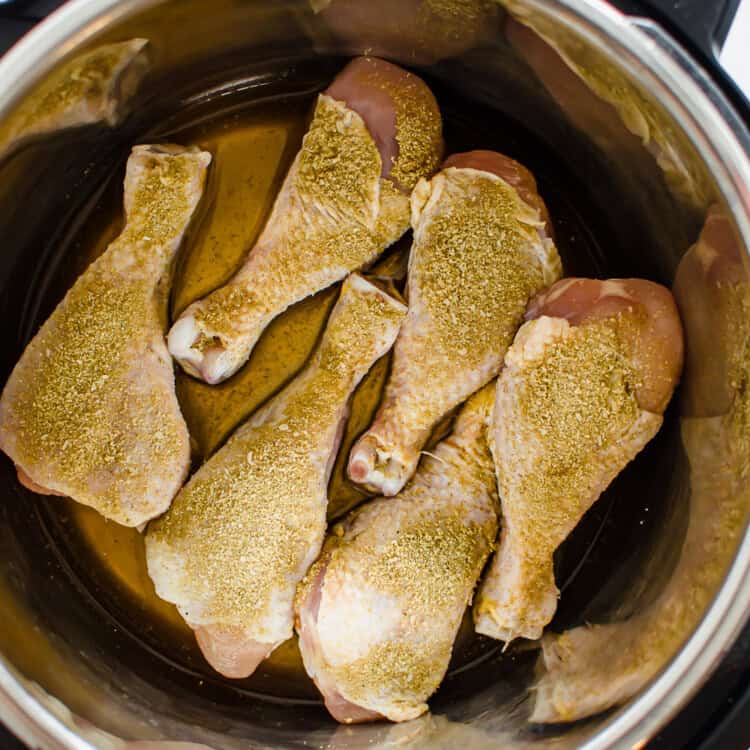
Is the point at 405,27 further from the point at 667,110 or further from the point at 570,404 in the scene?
the point at 570,404

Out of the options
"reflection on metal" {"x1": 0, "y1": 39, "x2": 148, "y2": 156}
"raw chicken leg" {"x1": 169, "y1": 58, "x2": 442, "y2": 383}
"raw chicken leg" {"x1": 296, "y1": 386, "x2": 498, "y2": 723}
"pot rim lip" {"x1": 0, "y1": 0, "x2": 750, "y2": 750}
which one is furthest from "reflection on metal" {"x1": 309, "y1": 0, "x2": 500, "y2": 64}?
"raw chicken leg" {"x1": 296, "y1": 386, "x2": 498, "y2": 723}

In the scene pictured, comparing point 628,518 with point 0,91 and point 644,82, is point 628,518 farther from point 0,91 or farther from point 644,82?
point 0,91

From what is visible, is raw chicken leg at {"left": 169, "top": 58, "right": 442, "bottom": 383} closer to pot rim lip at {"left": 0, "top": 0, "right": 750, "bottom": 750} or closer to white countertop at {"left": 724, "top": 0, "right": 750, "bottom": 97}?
pot rim lip at {"left": 0, "top": 0, "right": 750, "bottom": 750}

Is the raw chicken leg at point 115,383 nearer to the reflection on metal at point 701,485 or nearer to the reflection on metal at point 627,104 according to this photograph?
the reflection on metal at point 627,104

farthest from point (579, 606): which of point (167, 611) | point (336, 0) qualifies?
point (336, 0)

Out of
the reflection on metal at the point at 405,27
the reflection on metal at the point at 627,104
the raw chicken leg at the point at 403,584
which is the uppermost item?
the reflection on metal at the point at 405,27

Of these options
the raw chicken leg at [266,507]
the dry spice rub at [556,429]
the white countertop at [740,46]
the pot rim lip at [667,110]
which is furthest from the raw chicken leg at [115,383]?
the white countertop at [740,46]
